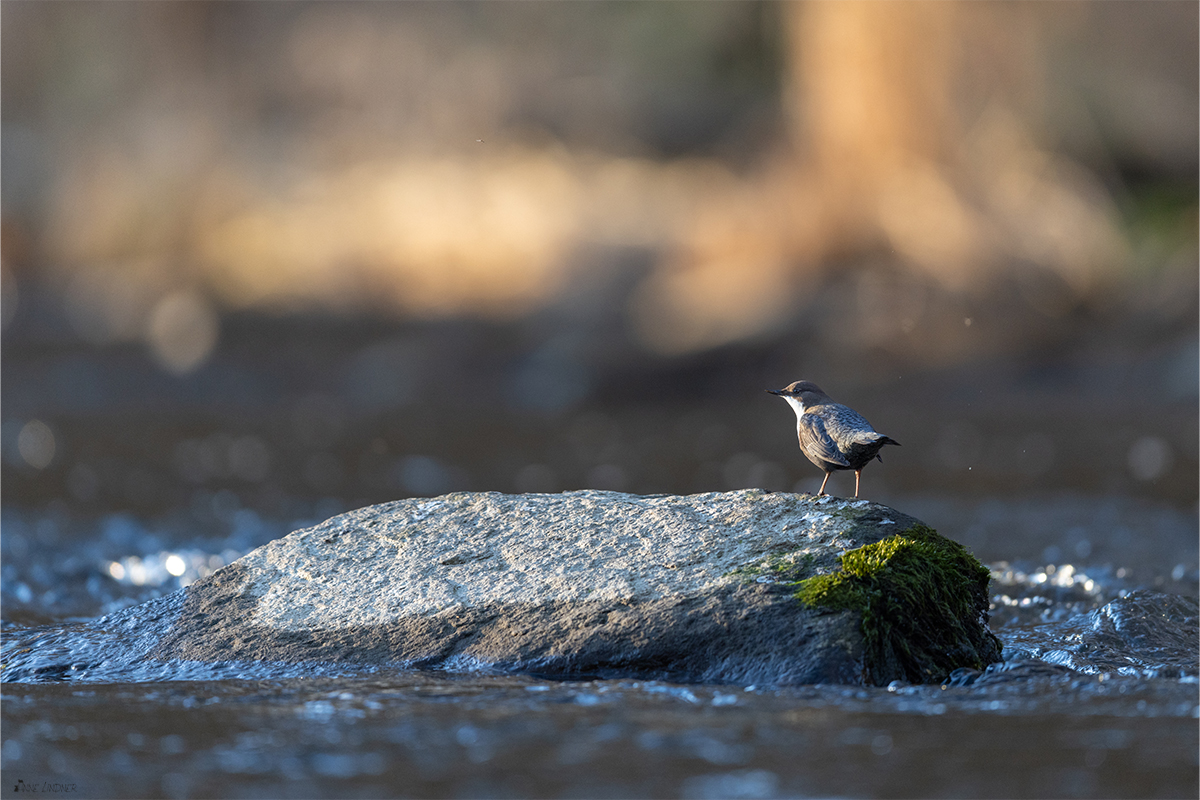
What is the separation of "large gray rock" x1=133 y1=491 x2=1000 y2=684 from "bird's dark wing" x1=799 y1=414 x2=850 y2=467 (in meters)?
0.15

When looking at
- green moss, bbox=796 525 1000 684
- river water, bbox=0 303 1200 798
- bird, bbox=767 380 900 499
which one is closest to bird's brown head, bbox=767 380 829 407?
bird, bbox=767 380 900 499

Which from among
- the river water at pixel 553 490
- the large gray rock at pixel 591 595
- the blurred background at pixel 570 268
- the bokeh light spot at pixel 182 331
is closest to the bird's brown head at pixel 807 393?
the large gray rock at pixel 591 595

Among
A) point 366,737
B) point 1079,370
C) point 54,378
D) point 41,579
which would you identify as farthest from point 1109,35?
point 366,737

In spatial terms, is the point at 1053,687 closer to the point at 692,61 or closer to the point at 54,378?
the point at 54,378

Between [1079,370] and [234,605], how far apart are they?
41.7 ft

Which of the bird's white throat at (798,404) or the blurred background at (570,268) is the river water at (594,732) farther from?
the blurred background at (570,268)

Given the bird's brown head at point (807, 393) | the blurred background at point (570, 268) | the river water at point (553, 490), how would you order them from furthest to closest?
the blurred background at point (570, 268) → the bird's brown head at point (807, 393) → the river water at point (553, 490)

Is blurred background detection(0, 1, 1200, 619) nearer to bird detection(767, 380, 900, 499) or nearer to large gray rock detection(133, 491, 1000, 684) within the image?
large gray rock detection(133, 491, 1000, 684)

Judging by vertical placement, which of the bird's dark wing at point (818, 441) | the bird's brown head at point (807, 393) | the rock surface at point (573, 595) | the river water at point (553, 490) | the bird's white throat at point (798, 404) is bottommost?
the river water at point (553, 490)

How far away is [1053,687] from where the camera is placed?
12.1ft

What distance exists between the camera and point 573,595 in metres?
3.91

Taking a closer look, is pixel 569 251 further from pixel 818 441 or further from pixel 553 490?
pixel 818 441

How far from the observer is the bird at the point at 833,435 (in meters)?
4.06

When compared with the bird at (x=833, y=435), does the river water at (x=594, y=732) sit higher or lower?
lower
